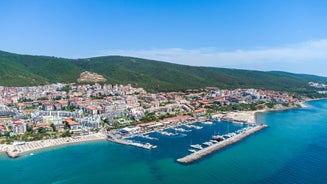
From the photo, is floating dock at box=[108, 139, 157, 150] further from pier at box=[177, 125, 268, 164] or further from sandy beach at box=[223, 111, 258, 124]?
sandy beach at box=[223, 111, 258, 124]

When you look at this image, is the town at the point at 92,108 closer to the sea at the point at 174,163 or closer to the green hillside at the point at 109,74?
the sea at the point at 174,163

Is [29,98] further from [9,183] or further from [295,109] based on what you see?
[295,109]

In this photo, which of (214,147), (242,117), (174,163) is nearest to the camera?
(174,163)

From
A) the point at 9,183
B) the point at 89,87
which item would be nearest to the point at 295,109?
the point at 89,87

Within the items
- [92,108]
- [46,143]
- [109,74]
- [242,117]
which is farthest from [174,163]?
[109,74]

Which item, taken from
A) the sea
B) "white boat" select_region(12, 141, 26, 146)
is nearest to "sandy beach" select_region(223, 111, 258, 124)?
the sea

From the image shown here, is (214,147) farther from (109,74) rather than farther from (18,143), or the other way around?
(109,74)
